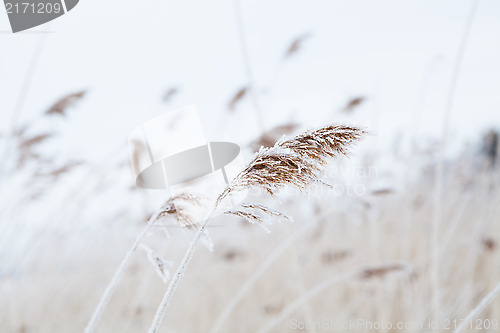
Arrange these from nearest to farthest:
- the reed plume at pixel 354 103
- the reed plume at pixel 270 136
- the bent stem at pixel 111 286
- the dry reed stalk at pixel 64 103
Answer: the bent stem at pixel 111 286 < the reed plume at pixel 270 136 < the dry reed stalk at pixel 64 103 < the reed plume at pixel 354 103

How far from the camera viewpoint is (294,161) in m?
0.60

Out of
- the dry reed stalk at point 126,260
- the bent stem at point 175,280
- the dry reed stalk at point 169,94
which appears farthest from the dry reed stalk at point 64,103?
the bent stem at point 175,280

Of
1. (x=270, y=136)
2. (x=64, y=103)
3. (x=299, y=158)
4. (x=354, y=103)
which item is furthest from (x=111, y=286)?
(x=354, y=103)

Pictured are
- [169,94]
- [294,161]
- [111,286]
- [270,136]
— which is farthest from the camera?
[169,94]

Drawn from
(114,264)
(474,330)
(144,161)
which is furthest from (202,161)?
(114,264)

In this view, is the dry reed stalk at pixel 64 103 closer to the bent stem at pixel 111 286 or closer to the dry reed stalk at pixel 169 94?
the dry reed stalk at pixel 169 94

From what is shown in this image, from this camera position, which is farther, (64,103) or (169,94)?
(169,94)

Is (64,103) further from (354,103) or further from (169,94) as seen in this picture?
(354,103)

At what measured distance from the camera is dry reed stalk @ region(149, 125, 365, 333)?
594 mm

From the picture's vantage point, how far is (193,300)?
367cm

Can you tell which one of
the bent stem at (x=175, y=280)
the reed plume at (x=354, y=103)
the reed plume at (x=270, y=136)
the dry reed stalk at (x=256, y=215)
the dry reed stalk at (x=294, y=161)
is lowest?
the reed plume at (x=354, y=103)

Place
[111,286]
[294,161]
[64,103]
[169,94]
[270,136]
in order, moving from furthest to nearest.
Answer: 1. [169,94]
2. [64,103]
3. [270,136]
4. [111,286]
5. [294,161]

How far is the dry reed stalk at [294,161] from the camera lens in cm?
59

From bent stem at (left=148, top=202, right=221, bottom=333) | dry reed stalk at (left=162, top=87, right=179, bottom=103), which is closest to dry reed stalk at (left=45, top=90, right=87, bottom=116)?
dry reed stalk at (left=162, top=87, right=179, bottom=103)
